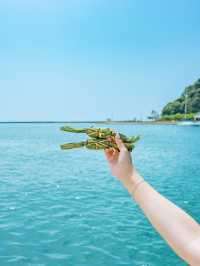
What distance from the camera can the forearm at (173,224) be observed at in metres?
1.40

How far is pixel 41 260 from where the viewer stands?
7250 millimetres

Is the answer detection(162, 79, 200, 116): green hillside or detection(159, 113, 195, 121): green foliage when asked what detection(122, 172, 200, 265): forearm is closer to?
detection(159, 113, 195, 121): green foliage

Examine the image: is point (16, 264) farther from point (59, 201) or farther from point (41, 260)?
point (59, 201)

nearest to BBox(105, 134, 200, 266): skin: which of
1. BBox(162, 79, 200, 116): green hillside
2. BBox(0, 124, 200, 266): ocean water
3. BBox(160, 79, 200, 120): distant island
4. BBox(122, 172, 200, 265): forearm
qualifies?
BBox(122, 172, 200, 265): forearm

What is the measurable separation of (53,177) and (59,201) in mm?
5474

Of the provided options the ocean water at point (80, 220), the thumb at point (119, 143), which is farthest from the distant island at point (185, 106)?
the thumb at point (119, 143)

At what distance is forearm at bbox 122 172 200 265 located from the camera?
1399 millimetres

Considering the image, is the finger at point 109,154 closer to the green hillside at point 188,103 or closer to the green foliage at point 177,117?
the green foliage at point 177,117

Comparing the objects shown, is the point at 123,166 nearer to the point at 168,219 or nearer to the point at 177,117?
the point at 168,219

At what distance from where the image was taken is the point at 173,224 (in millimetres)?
1450

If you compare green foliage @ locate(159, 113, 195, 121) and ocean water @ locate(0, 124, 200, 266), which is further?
green foliage @ locate(159, 113, 195, 121)

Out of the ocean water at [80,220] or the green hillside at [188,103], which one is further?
the green hillside at [188,103]

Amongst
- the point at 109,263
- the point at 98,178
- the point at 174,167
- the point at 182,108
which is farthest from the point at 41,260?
the point at 182,108

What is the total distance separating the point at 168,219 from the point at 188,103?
128552mm
